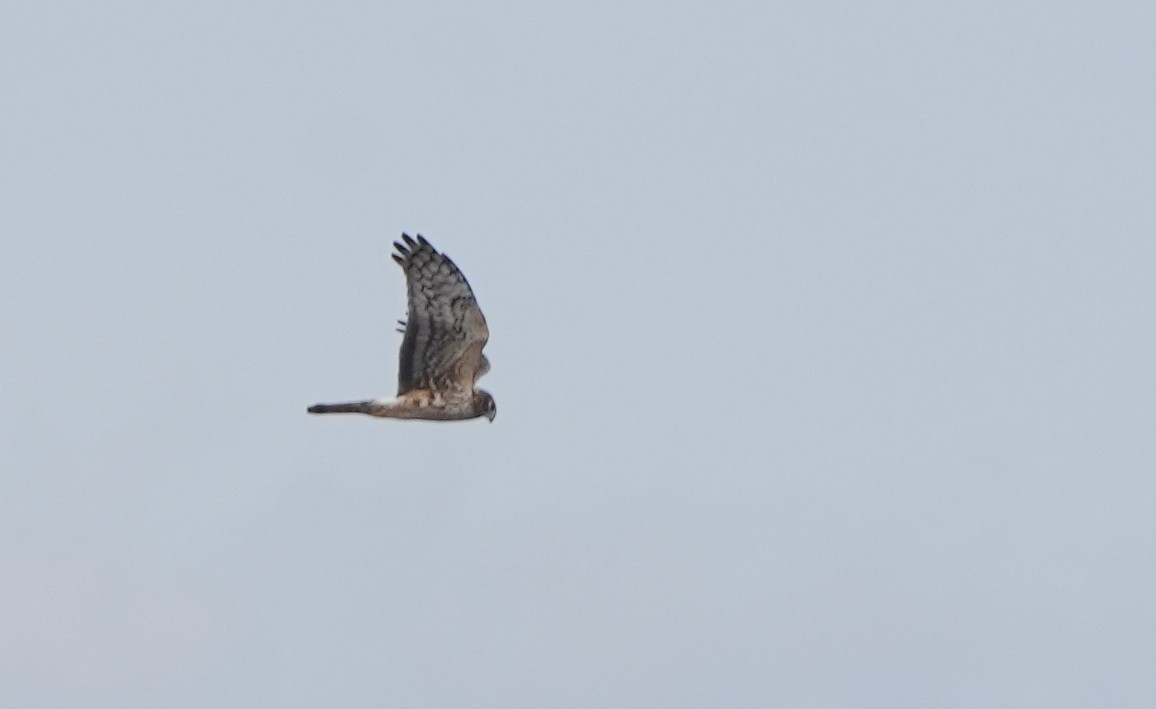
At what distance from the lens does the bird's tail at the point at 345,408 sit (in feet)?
137

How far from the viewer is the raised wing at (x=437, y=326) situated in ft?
135

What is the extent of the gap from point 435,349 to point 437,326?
0.34 metres

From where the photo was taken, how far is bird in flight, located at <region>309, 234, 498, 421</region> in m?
41.0

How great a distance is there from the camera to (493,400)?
43.0m

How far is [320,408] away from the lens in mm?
41719

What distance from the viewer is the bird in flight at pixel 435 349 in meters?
41.0

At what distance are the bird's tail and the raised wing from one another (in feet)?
1.52

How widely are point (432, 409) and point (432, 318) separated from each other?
1372mm

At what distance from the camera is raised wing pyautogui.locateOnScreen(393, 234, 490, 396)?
135 feet

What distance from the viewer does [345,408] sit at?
4191 centimetres

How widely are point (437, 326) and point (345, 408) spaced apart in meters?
1.44

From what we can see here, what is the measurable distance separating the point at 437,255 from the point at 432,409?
2.22m

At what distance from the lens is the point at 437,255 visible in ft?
134

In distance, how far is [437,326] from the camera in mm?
41562
